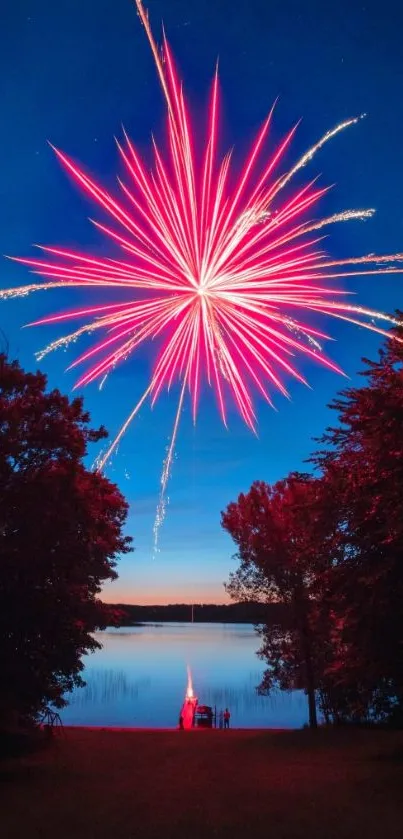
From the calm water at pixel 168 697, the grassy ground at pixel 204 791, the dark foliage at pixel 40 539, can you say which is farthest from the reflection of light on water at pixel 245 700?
the dark foliage at pixel 40 539

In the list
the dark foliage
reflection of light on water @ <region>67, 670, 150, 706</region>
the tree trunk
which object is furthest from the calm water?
the dark foliage

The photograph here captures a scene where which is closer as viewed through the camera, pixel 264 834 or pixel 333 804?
pixel 264 834

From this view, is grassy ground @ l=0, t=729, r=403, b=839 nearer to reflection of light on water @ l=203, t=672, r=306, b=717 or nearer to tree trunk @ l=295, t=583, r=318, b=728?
tree trunk @ l=295, t=583, r=318, b=728

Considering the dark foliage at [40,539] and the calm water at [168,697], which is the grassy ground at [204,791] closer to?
the dark foliage at [40,539]

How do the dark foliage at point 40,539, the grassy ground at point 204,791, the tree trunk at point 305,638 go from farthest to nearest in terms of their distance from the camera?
the tree trunk at point 305,638 < the dark foliage at point 40,539 < the grassy ground at point 204,791

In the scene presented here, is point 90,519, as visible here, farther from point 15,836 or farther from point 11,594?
point 15,836

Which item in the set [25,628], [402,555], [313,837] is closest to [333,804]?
[313,837]
